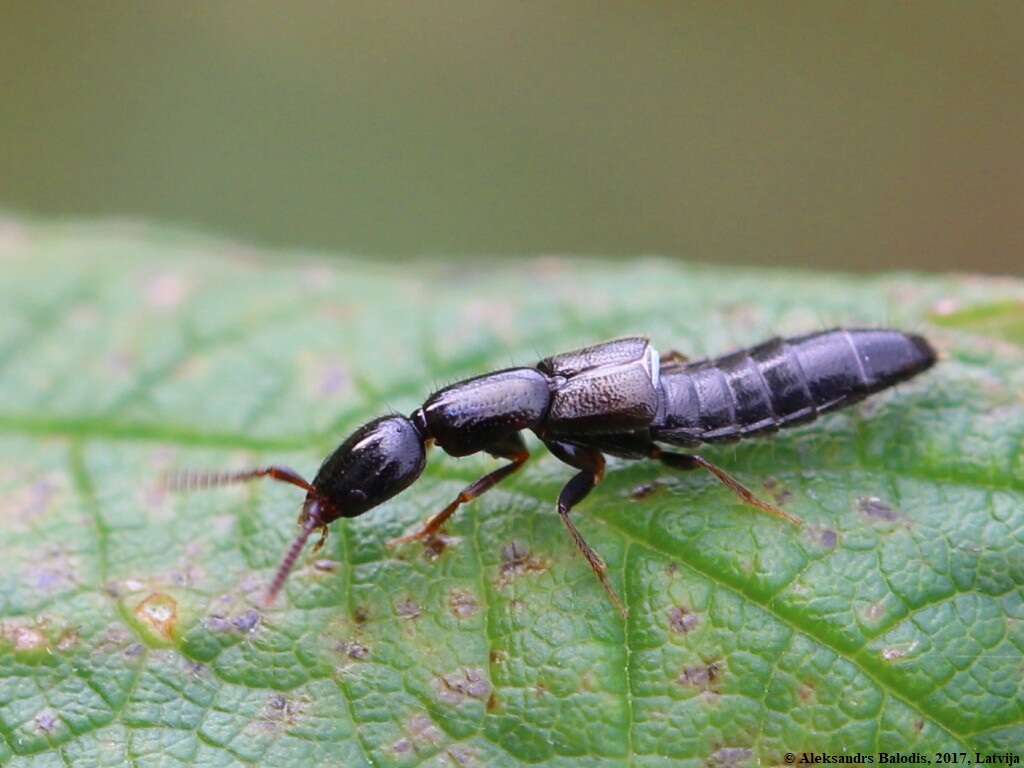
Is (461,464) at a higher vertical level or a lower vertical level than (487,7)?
lower

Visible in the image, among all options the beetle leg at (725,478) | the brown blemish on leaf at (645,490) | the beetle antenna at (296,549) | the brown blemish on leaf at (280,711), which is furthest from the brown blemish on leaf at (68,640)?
the beetle leg at (725,478)

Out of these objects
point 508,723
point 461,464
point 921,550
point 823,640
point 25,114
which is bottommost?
point 508,723

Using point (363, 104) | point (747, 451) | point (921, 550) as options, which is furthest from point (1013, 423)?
point (363, 104)

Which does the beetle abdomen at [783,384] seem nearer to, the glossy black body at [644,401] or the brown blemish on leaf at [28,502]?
the glossy black body at [644,401]

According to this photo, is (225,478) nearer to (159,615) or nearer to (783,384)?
(159,615)

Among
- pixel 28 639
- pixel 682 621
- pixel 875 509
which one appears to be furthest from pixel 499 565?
pixel 28 639

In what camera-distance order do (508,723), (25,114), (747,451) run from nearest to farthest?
(508,723)
(747,451)
(25,114)

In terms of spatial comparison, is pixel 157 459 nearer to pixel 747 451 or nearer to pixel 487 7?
pixel 747 451

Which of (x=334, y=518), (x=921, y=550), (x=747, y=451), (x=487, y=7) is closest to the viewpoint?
(x=921, y=550)
